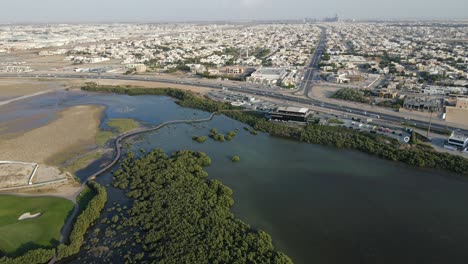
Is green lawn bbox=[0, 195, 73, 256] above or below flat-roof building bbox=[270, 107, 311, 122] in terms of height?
below

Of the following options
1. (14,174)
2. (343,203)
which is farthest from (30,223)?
(343,203)

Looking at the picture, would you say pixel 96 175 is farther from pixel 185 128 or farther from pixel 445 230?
pixel 445 230

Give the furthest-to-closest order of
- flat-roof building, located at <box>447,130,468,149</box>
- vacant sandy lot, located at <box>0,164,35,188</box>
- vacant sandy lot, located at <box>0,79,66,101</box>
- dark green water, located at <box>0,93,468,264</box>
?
1. vacant sandy lot, located at <box>0,79,66,101</box>
2. flat-roof building, located at <box>447,130,468,149</box>
3. vacant sandy lot, located at <box>0,164,35,188</box>
4. dark green water, located at <box>0,93,468,264</box>

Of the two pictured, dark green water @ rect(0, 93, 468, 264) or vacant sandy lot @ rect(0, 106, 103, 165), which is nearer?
dark green water @ rect(0, 93, 468, 264)

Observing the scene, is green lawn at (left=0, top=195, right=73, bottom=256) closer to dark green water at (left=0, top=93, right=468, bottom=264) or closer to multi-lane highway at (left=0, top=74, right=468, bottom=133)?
dark green water at (left=0, top=93, right=468, bottom=264)

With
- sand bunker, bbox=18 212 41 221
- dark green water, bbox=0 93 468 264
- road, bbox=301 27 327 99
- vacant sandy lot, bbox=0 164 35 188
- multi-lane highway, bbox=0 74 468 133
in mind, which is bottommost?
sand bunker, bbox=18 212 41 221

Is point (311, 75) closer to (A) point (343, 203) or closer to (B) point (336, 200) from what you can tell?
(B) point (336, 200)

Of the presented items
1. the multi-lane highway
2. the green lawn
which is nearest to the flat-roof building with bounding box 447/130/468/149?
the multi-lane highway
